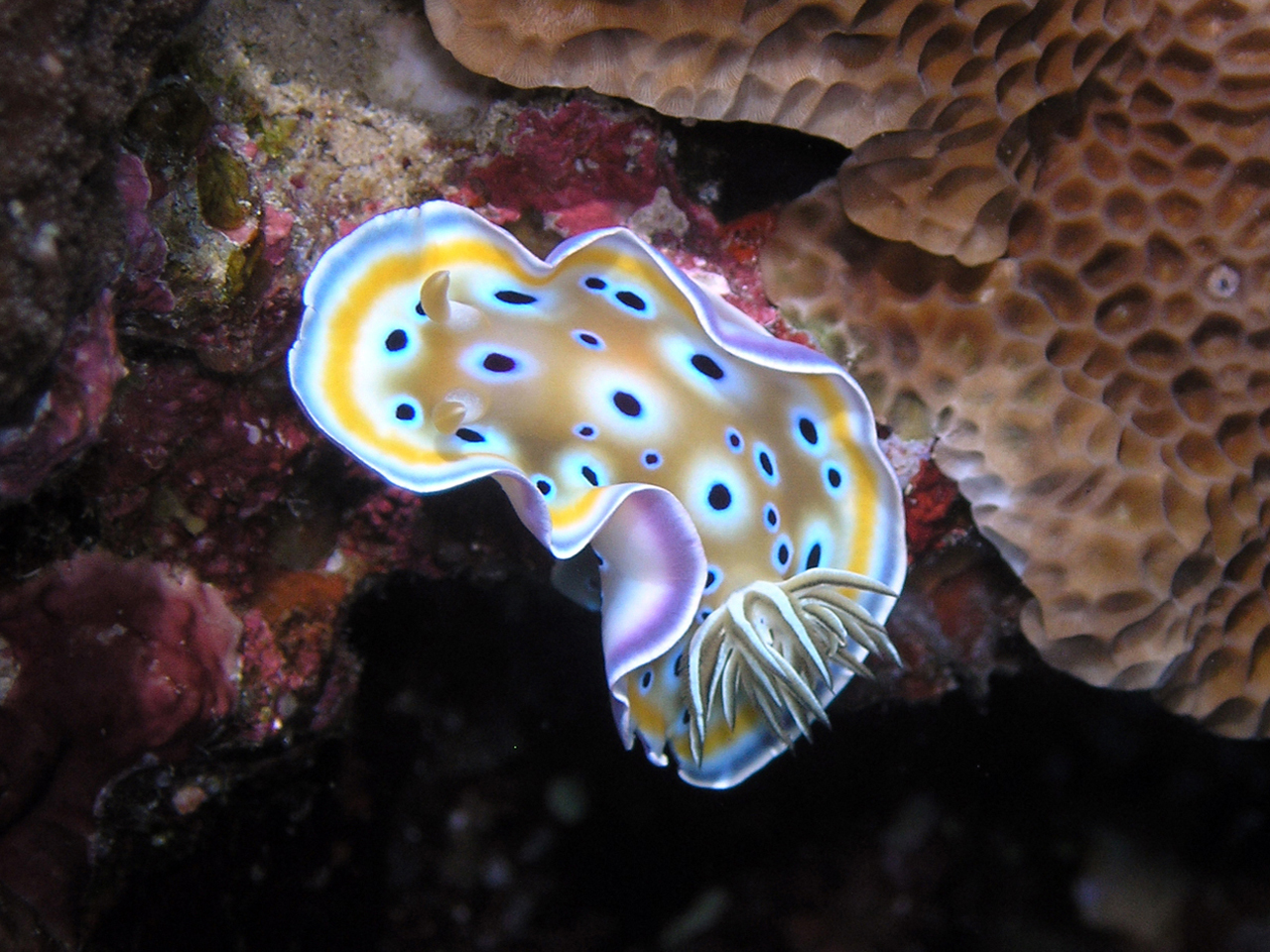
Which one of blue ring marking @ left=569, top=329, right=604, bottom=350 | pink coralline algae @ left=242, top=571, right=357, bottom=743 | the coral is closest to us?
the coral

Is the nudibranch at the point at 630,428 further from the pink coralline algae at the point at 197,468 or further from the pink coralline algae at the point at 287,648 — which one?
the pink coralline algae at the point at 287,648

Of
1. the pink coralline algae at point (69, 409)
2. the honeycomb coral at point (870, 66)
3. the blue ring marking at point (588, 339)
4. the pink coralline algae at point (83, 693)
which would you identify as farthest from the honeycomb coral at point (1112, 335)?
the pink coralline algae at point (83, 693)

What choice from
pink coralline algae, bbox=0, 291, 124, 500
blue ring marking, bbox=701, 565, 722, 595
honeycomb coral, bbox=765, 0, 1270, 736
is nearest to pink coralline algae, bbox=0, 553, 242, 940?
pink coralline algae, bbox=0, 291, 124, 500

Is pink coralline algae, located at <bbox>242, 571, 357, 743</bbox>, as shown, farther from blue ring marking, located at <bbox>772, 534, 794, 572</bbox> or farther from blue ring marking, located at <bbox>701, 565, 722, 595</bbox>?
blue ring marking, located at <bbox>772, 534, 794, 572</bbox>

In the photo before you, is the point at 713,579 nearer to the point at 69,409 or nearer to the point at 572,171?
the point at 572,171

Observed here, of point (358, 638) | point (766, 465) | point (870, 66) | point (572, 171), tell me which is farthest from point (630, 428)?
point (358, 638)

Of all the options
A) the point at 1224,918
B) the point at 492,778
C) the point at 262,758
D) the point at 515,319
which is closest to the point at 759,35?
the point at 515,319
